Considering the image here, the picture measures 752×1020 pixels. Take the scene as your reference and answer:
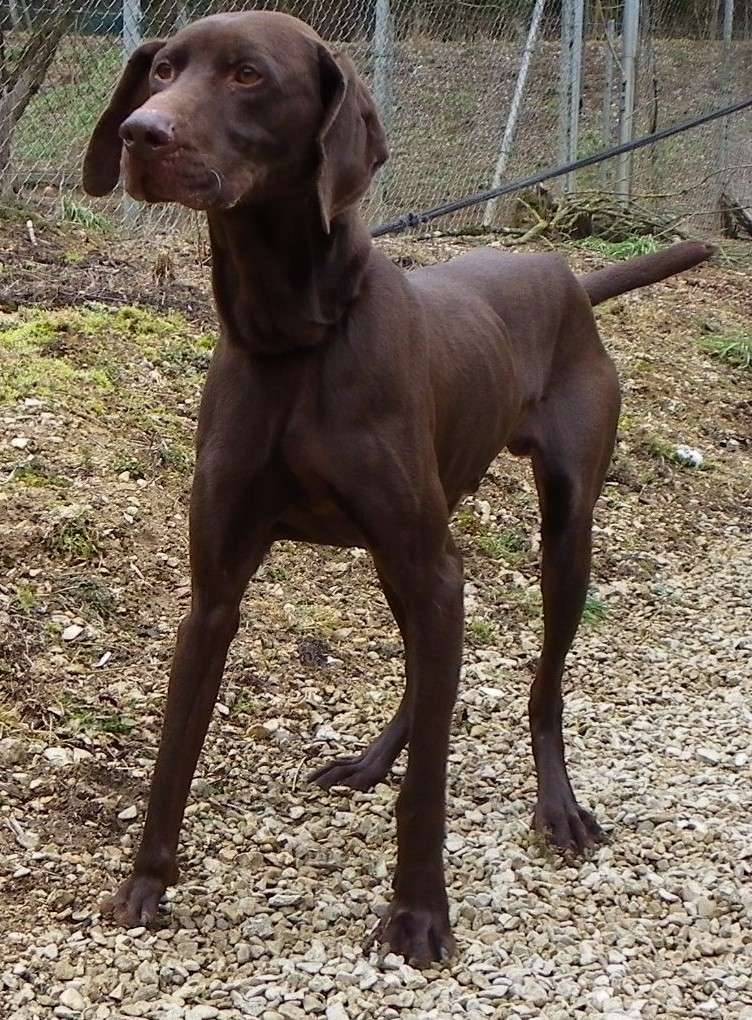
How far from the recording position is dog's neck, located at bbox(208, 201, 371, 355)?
106 inches

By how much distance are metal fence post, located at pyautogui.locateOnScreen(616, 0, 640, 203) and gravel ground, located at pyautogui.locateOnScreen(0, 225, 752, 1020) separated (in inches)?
211

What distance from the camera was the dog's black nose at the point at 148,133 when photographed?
7.48 feet

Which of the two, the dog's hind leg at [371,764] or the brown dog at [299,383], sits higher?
the brown dog at [299,383]

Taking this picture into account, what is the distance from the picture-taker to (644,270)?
4.07m

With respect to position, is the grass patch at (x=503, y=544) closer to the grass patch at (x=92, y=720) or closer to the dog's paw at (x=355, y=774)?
the dog's paw at (x=355, y=774)

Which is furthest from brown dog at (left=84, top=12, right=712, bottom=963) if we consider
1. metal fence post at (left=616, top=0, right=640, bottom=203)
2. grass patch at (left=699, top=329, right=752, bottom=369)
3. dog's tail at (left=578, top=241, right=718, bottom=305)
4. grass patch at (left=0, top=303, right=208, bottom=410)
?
metal fence post at (left=616, top=0, right=640, bottom=203)

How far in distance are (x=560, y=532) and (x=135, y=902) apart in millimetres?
1418

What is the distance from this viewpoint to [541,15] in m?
10.0

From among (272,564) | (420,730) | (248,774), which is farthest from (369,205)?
(420,730)

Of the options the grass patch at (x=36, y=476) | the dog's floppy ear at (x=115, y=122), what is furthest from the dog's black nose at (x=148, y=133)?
the grass patch at (x=36, y=476)

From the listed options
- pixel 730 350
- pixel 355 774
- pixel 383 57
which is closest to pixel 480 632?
pixel 355 774

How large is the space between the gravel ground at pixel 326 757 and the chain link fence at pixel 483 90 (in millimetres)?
1996

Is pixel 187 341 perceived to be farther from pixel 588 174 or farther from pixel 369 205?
pixel 588 174

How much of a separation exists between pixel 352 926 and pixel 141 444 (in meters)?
2.57
